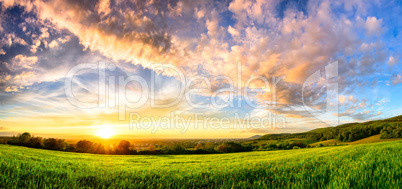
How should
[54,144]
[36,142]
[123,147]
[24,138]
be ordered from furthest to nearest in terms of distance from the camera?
[24,138] → [36,142] → [54,144] → [123,147]

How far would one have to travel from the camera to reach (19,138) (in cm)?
5322

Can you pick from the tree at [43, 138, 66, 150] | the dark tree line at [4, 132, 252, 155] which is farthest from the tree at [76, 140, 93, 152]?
the tree at [43, 138, 66, 150]

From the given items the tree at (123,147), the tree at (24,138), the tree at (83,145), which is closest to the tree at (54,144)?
the tree at (83,145)

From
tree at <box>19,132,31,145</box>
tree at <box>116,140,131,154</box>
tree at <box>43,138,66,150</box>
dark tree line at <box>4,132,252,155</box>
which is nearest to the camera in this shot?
tree at <box>116,140,131,154</box>

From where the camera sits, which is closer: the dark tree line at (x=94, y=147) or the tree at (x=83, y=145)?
the dark tree line at (x=94, y=147)

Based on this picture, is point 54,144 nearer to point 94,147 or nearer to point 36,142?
point 36,142

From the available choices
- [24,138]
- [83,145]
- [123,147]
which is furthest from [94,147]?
[24,138]

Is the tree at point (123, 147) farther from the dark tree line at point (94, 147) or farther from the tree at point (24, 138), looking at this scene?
the tree at point (24, 138)

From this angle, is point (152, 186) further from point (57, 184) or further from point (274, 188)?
point (274, 188)

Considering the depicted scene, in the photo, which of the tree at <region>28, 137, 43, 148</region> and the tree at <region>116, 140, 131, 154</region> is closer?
the tree at <region>116, 140, 131, 154</region>

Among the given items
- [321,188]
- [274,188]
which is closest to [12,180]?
[274,188]

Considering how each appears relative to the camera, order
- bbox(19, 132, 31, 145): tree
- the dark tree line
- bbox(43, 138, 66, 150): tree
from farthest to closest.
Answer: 1. bbox(19, 132, 31, 145): tree
2. bbox(43, 138, 66, 150): tree
3. the dark tree line

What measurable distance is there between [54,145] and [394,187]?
70.3 meters

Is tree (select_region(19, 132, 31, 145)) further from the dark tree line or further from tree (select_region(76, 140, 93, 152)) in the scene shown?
tree (select_region(76, 140, 93, 152))
